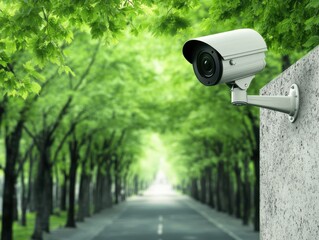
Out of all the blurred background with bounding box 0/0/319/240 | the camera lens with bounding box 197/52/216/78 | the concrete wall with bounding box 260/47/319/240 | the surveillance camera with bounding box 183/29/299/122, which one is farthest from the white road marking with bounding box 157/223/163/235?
the camera lens with bounding box 197/52/216/78

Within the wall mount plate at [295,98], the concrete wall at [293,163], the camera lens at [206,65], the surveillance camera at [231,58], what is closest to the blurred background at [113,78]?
the concrete wall at [293,163]

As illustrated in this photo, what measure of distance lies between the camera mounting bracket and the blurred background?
1218mm

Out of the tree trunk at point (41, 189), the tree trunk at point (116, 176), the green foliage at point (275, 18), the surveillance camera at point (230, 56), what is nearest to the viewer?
the surveillance camera at point (230, 56)

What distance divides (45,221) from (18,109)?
27.8 feet

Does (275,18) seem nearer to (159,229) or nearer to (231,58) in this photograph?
(231,58)

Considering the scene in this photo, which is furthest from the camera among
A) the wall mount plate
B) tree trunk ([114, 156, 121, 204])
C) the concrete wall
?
tree trunk ([114, 156, 121, 204])

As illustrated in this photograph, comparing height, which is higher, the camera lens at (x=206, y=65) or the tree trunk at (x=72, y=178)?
the camera lens at (x=206, y=65)

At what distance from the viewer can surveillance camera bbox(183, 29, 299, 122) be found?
3.96 m

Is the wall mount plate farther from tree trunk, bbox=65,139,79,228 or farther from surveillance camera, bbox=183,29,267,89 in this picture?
tree trunk, bbox=65,139,79,228

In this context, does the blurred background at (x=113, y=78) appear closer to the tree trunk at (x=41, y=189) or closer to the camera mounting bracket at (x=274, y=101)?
the tree trunk at (x=41, y=189)

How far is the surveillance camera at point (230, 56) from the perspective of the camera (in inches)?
156

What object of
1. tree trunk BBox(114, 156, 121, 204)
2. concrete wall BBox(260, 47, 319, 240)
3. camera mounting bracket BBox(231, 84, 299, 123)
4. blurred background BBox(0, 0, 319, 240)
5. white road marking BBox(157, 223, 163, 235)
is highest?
blurred background BBox(0, 0, 319, 240)

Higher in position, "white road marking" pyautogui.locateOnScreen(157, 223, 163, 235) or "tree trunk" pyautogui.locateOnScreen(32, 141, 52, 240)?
"tree trunk" pyautogui.locateOnScreen(32, 141, 52, 240)

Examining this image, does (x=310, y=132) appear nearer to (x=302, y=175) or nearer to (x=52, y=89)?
(x=302, y=175)
